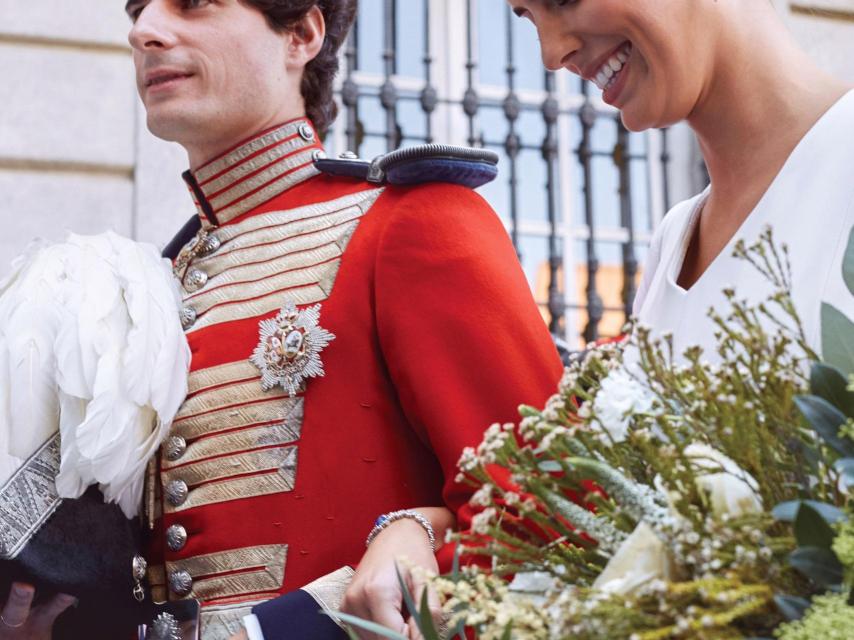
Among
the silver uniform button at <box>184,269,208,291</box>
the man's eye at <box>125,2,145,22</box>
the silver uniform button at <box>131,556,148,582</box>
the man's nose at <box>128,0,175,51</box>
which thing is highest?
the man's eye at <box>125,2,145,22</box>

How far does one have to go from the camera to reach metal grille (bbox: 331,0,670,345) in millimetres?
5824

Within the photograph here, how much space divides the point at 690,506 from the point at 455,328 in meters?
0.90

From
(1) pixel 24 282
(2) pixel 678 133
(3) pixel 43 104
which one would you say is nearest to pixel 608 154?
(2) pixel 678 133

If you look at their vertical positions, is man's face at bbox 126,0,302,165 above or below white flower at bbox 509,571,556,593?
above

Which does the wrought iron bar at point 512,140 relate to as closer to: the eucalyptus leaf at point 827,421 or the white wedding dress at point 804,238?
the white wedding dress at point 804,238

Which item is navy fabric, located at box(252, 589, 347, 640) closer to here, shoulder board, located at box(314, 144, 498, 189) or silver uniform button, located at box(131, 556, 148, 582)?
silver uniform button, located at box(131, 556, 148, 582)

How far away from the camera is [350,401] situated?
6.76ft

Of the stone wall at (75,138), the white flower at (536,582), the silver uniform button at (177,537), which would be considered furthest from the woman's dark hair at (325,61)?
the stone wall at (75,138)

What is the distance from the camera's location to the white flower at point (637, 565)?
1099 millimetres

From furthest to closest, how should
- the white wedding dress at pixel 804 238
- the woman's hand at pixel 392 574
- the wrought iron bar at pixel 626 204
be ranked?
the wrought iron bar at pixel 626 204, the woman's hand at pixel 392 574, the white wedding dress at pixel 804 238

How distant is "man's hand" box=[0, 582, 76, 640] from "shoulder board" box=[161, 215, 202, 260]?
763 millimetres

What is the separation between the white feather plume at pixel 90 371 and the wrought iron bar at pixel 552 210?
148 inches

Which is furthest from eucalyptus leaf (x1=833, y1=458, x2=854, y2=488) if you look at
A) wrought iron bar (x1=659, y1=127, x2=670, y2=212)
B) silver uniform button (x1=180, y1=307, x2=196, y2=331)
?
wrought iron bar (x1=659, y1=127, x2=670, y2=212)

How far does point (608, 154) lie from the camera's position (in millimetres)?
6199
